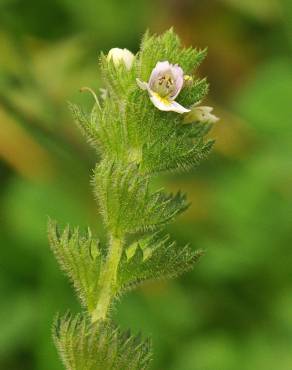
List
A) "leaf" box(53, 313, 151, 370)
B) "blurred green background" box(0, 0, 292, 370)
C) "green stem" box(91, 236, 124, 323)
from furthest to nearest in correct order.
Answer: "blurred green background" box(0, 0, 292, 370) < "green stem" box(91, 236, 124, 323) < "leaf" box(53, 313, 151, 370)

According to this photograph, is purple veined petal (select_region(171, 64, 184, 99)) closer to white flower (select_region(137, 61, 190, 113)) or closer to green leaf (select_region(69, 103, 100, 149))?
white flower (select_region(137, 61, 190, 113))

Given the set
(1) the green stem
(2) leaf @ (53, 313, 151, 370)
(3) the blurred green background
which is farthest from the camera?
(3) the blurred green background

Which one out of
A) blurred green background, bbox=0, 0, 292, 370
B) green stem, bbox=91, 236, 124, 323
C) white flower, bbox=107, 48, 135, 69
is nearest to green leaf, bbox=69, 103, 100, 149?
white flower, bbox=107, 48, 135, 69

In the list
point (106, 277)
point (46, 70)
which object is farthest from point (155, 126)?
point (46, 70)

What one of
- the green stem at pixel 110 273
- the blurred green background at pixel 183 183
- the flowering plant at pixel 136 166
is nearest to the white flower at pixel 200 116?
the flowering plant at pixel 136 166

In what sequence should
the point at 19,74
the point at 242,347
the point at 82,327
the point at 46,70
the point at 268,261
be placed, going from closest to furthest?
1. the point at 82,327
2. the point at 242,347
3. the point at 268,261
4. the point at 19,74
5. the point at 46,70

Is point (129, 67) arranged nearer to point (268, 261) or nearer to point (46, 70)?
point (268, 261)

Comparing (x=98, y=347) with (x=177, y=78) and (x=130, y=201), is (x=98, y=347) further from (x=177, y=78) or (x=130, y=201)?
(x=177, y=78)

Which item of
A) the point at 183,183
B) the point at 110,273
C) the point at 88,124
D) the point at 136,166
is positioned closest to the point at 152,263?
the point at 110,273
